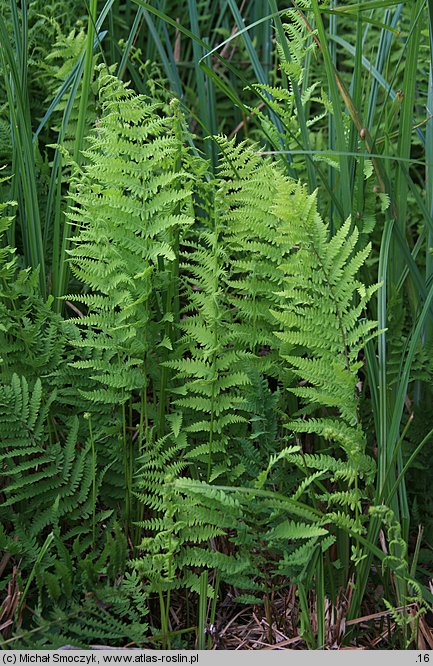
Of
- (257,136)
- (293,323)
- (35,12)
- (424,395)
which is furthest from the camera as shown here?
(257,136)

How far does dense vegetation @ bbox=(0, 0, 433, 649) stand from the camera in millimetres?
1377

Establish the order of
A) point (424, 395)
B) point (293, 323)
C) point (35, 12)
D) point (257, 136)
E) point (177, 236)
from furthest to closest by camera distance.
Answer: point (257, 136) < point (35, 12) < point (424, 395) < point (177, 236) < point (293, 323)

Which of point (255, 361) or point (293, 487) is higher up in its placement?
point (255, 361)

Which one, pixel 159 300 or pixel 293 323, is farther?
pixel 159 300

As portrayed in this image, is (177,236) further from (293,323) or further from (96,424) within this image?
(96,424)

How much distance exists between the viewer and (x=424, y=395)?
5.51 feet

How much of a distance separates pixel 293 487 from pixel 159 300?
1.51 feet

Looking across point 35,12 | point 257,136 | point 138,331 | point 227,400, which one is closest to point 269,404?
point 227,400

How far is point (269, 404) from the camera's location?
4.84 feet

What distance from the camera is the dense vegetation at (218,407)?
1.38 metres

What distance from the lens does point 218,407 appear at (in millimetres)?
1503

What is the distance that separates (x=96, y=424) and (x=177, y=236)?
410mm

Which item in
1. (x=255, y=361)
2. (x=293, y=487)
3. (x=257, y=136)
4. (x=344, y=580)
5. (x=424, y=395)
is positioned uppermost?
(x=257, y=136)

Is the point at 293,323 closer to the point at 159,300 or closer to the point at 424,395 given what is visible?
the point at 159,300
